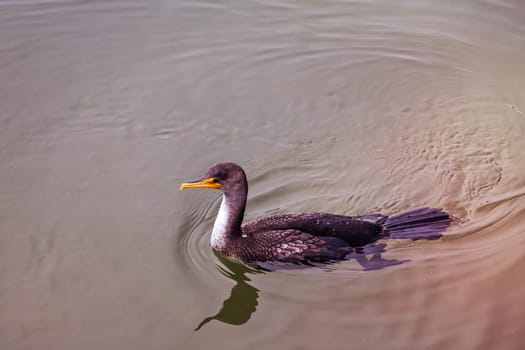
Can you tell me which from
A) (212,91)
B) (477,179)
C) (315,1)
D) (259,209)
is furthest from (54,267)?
(315,1)

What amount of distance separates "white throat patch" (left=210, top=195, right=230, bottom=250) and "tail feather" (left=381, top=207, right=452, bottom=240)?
1.57m

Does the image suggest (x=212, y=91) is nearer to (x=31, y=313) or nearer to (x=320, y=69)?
Result: (x=320, y=69)

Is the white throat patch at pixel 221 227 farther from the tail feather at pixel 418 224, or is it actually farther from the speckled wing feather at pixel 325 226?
the tail feather at pixel 418 224

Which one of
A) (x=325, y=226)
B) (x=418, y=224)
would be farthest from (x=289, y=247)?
(x=418, y=224)

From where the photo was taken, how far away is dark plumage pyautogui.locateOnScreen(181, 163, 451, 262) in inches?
259

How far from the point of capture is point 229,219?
6.66m

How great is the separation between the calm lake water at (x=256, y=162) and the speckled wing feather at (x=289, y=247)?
16 cm

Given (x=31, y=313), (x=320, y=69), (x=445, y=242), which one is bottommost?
(x=31, y=313)

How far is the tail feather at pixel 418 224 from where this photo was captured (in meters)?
7.00

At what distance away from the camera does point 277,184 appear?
789cm

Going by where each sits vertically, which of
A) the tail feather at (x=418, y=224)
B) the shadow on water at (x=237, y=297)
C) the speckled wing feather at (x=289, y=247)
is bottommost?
the shadow on water at (x=237, y=297)

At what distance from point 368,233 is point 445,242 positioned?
807 mm

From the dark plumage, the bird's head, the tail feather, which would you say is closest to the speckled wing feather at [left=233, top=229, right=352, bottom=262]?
the dark plumage

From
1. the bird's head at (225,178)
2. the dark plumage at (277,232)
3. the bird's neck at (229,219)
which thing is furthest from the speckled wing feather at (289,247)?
the bird's head at (225,178)
